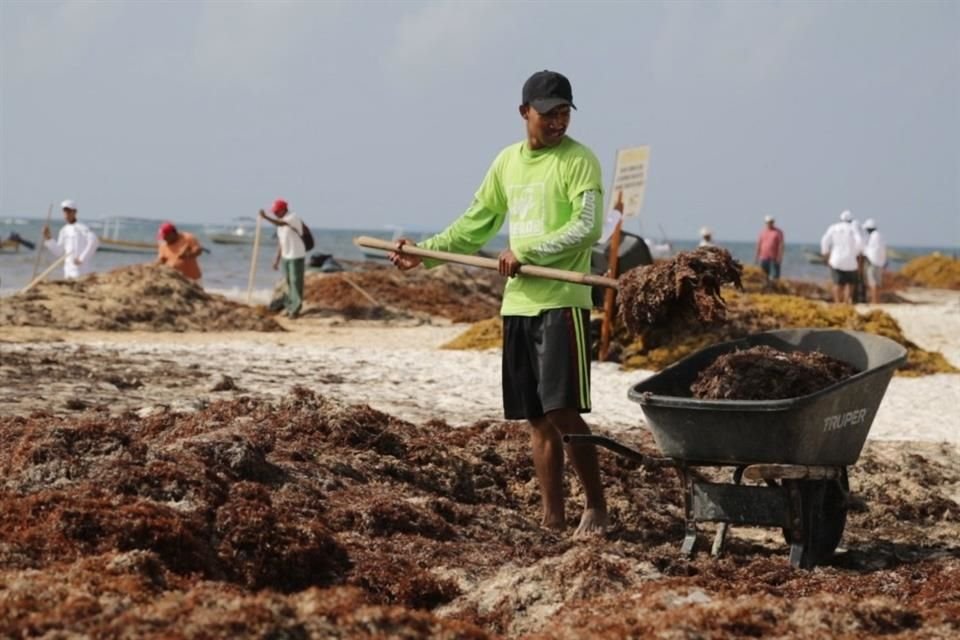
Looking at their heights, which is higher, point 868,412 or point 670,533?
point 868,412

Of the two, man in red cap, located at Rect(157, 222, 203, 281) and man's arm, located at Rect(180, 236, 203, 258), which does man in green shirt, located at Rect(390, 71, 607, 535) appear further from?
man's arm, located at Rect(180, 236, 203, 258)

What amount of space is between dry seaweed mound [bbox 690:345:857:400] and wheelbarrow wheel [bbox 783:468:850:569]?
0.39 meters

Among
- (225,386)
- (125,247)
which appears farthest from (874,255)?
(125,247)

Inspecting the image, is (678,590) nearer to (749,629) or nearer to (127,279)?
(749,629)

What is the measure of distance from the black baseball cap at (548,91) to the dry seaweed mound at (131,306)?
37.8ft

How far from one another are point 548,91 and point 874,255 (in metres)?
20.3

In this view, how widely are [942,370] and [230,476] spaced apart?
957 cm

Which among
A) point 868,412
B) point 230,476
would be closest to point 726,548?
point 868,412

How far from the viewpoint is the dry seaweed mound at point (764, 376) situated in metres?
5.96

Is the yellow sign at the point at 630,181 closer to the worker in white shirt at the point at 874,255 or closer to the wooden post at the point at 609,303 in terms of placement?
the wooden post at the point at 609,303

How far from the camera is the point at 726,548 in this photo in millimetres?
6539

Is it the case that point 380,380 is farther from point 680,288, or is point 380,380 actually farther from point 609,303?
point 680,288

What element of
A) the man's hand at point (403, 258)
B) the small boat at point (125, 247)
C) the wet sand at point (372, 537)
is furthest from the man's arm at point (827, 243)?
the small boat at point (125, 247)

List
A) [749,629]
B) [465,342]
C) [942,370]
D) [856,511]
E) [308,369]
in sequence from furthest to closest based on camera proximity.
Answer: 1. [465,342]
2. [942,370]
3. [308,369]
4. [856,511]
5. [749,629]
